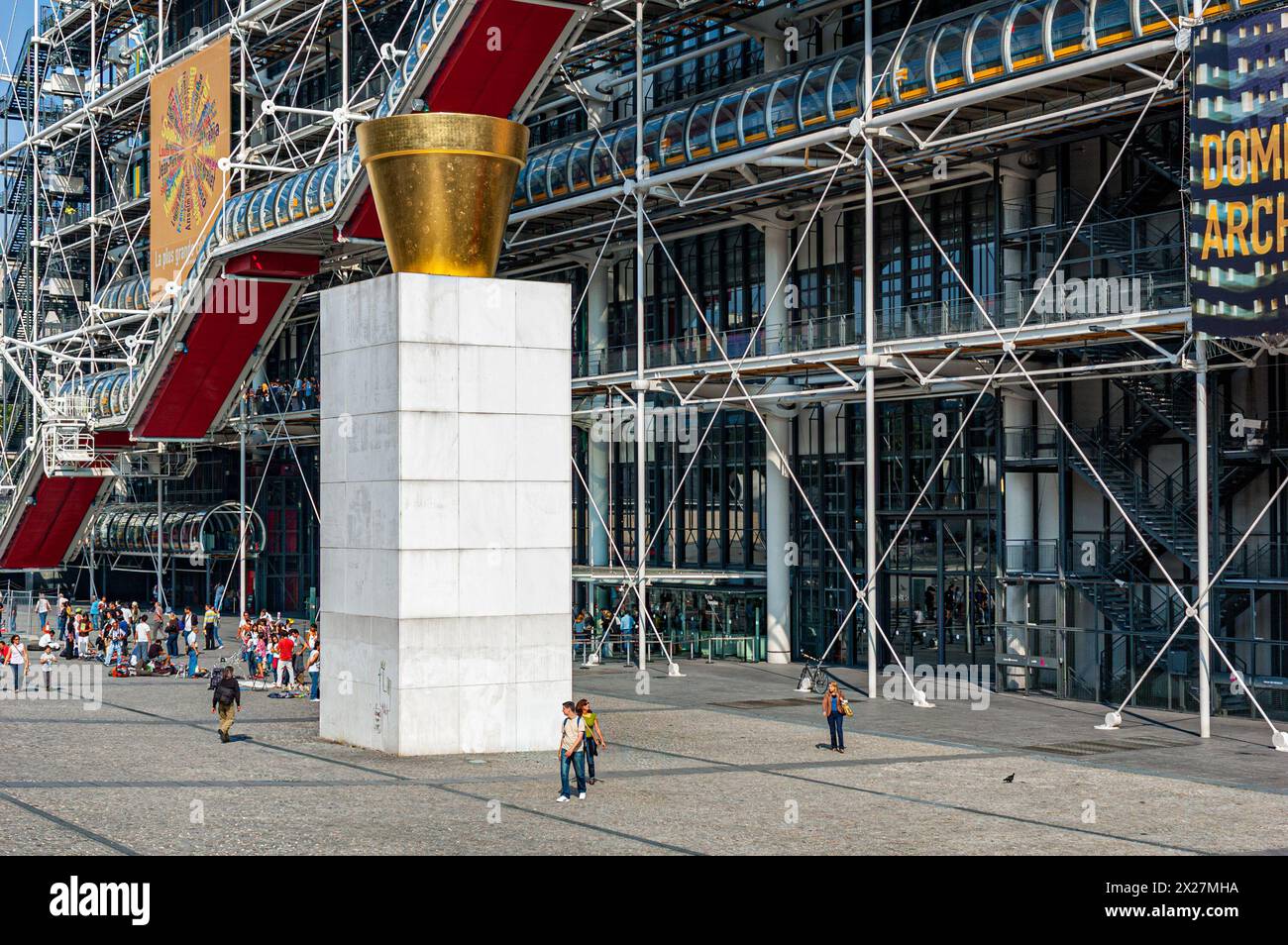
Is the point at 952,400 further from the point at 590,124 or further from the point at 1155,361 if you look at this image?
the point at 590,124

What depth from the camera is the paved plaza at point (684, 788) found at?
15828 millimetres

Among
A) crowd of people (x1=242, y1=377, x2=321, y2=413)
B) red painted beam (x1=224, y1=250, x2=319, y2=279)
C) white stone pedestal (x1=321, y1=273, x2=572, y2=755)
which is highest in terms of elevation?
red painted beam (x1=224, y1=250, x2=319, y2=279)

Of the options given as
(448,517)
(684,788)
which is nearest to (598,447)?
(448,517)

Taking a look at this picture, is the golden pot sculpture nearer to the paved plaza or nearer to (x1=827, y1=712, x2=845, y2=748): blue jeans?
the paved plaza

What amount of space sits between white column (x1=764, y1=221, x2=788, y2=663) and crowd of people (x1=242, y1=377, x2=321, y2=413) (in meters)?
15.2

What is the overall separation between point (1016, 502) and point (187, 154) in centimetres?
2808

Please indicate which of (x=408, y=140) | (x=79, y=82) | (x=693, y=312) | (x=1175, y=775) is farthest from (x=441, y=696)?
(x=79, y=82)

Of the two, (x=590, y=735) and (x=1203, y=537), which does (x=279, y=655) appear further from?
(x=1203, y=537)

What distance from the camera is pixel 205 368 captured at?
43.7 m

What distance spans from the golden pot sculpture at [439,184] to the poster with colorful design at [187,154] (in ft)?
78.2

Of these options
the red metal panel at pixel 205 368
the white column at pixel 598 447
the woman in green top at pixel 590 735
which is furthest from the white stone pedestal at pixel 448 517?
the red metal panel at pixel 205 368

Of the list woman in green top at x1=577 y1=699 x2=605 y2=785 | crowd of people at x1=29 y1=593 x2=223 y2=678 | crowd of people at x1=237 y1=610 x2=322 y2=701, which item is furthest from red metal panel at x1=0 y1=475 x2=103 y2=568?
woman in green top at x1=577 y1=699 x2=605 y2=785

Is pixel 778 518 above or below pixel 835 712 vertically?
above

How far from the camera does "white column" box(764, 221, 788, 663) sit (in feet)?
121
